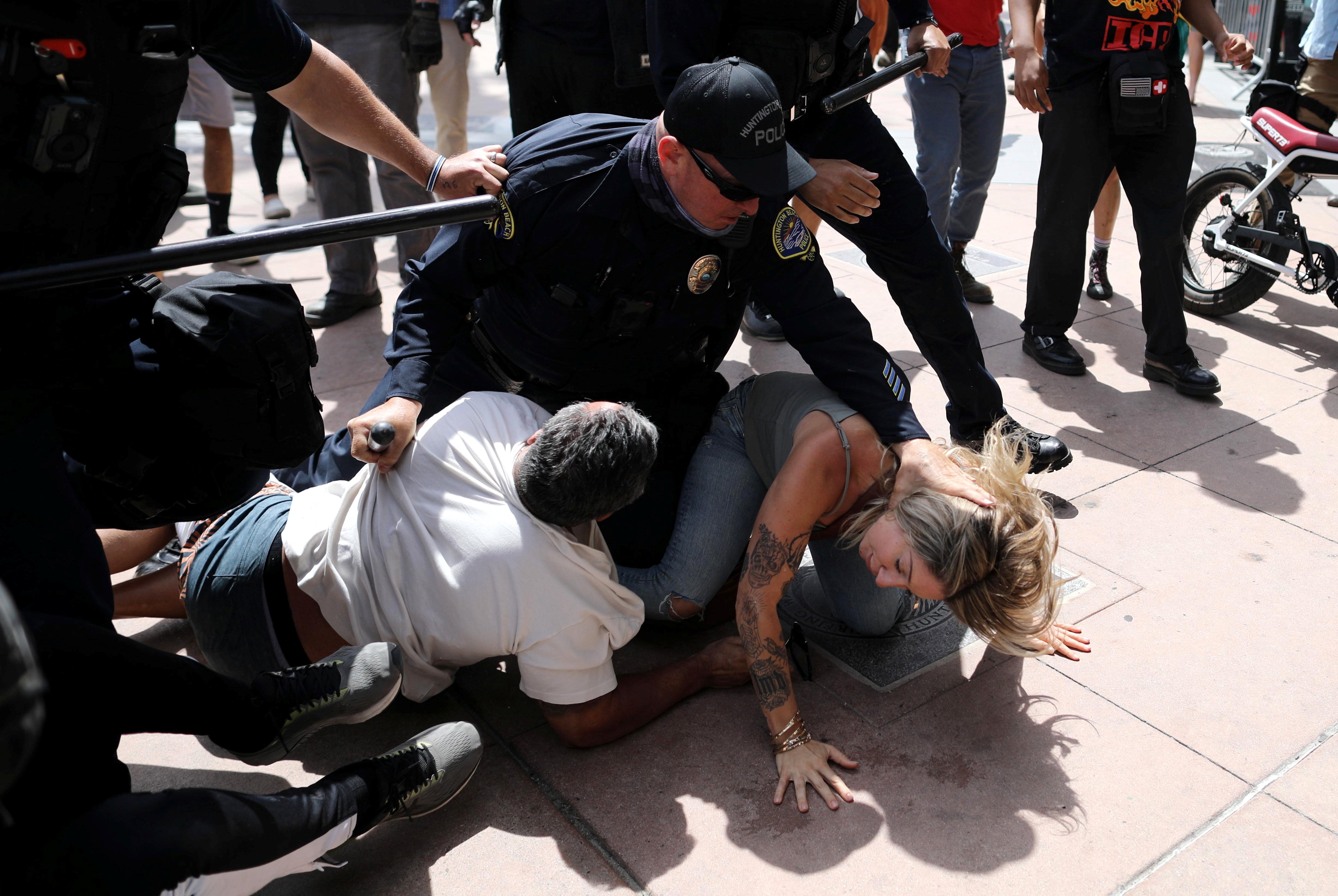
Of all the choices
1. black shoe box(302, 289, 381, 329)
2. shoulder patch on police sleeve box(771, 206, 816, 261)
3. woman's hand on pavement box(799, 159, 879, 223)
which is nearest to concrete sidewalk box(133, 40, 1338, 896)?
shoulder patch on police sleeve box(771, 206, 816, 261)

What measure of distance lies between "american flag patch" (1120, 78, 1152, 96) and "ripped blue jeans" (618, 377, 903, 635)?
1.90 metres

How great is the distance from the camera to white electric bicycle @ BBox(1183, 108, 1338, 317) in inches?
162

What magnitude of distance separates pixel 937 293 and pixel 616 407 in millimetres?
1340

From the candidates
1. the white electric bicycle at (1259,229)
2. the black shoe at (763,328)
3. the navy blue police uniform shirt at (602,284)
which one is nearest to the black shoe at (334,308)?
the black shoe at (763,328)

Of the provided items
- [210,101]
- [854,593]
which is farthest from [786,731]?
[210,101]

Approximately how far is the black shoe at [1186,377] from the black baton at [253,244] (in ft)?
9.29

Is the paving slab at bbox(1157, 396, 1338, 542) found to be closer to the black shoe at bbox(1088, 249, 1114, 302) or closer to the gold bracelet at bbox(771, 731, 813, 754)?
the black shoe at bbox(1088, 249, 1114, 302)

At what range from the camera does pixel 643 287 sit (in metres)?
2.45

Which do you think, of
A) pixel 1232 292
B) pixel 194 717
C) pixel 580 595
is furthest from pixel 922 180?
pixel 194 717

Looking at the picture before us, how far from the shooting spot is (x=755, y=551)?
2182 millimetres

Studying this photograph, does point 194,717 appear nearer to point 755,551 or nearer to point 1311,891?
point 755,551

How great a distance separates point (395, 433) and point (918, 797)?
4.10 ft

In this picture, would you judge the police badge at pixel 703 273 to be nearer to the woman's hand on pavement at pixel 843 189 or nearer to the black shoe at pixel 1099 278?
the woman's hand on pavement at pixel 843 189

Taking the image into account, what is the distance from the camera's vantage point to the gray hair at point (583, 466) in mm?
1962
